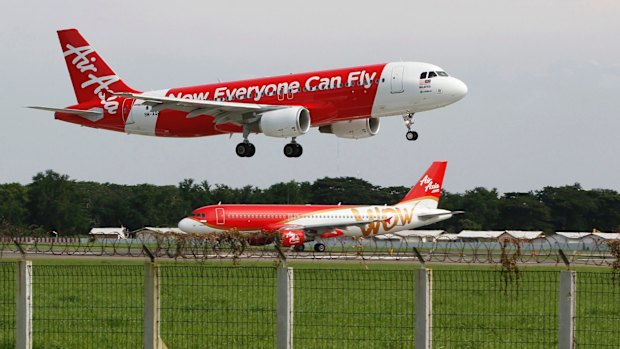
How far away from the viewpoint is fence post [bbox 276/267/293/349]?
15.7 meters

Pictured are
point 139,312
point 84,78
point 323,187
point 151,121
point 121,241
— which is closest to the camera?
point 139,312

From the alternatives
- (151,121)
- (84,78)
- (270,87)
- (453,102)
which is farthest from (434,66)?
(84,78)

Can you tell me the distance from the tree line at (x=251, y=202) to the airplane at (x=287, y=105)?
5922cm

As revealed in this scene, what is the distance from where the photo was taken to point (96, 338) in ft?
67.8

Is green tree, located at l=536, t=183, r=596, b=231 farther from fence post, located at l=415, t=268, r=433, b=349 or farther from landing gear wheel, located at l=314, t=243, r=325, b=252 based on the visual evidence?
fence post, located at l=415, t=268, r=433, b=349

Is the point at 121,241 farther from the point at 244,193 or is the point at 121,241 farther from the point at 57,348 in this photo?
the point at 57,348

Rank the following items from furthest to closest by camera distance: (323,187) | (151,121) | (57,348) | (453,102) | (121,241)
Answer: (323,187) < (121,241) < (151,121) < (453,102) < (57,348)

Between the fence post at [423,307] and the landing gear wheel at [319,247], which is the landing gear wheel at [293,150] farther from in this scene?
the landing gear wheel at [319,247]

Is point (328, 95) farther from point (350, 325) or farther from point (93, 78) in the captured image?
point (350, 325)

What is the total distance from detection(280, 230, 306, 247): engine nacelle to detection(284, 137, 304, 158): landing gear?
1111 inches

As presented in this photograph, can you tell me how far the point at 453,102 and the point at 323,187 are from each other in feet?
271

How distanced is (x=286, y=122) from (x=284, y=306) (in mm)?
26931

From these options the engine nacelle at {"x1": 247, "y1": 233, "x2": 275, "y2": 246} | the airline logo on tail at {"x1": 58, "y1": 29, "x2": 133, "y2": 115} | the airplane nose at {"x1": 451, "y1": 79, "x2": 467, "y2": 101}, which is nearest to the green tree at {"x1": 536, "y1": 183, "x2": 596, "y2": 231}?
the engine nacelle at {"x1": 247, "y1": 233, "x2": 275, "y2": 246}

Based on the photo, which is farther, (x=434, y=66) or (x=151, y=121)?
(x=151, y=121)
